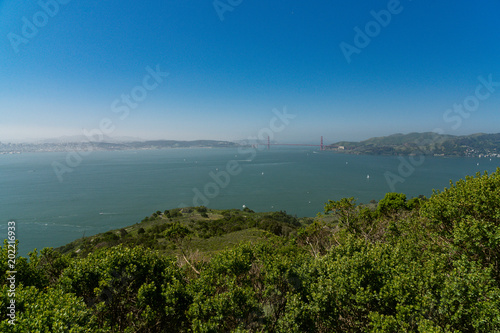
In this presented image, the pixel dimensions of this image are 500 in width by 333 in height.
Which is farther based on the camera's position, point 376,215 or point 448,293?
point 376,215

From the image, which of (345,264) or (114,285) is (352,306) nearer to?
(345,264)

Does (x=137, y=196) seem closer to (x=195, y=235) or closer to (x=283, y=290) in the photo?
(x=195, y=235)

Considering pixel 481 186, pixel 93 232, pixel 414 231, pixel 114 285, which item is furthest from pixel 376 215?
pixel 93 232

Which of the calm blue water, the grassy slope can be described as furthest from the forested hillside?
the calm blue water

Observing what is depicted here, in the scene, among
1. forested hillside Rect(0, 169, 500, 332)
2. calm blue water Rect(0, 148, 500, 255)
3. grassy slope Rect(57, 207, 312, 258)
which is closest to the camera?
forested hillside Rect(0, 169, 500, 332)

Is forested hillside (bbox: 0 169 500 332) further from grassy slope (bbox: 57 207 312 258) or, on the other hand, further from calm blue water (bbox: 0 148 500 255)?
calm blue water (bbox: 0 148 500 255)

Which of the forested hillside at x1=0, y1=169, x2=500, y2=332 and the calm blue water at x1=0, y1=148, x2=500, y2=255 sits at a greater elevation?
the forested hillside at x1=0, y1=169, x2=500, y2=332

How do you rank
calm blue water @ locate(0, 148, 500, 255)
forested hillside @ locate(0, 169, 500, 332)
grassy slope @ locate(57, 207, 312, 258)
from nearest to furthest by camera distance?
forested hillside @ locate(0, 169, 500, 332)
grassy slope @ locate(57, 207, 312, 258)
calm blue water @ locate(0, 148, 500, 255)

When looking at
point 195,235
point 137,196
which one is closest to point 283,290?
point 195,235

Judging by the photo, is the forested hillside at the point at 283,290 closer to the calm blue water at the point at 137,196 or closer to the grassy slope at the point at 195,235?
the grassy slope at the point at 195,235

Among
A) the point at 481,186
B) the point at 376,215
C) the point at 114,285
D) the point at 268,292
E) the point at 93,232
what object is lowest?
the point at 93,232

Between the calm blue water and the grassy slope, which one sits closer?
the grassy slope
